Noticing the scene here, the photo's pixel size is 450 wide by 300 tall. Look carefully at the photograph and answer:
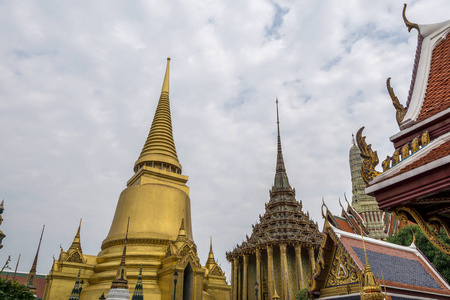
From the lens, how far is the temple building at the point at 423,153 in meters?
3.34

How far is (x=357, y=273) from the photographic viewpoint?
656 centimetres

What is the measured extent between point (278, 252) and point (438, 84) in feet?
74.5

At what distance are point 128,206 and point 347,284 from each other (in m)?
14.2

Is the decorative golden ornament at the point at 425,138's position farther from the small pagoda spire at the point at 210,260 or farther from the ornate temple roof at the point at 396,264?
the small pagoda spire at the point at 210,260

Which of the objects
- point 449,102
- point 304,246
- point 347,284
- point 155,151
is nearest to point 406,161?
point 449,102

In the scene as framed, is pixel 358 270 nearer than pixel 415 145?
No

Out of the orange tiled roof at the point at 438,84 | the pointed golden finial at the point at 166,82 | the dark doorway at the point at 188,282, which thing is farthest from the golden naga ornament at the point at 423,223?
the pointed golden finial at the point at 166,82

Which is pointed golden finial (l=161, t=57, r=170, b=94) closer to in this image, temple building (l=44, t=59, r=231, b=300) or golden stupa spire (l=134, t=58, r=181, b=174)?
golden stupa spire (l=134, t=58, r=181, b=174)

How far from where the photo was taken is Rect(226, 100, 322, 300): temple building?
2388 cm

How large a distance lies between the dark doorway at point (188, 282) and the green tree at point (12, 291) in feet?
30.4

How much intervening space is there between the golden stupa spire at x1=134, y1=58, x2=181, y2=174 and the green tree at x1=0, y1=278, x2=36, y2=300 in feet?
47.1

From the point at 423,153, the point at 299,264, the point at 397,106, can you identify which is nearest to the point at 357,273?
the point at 397,106

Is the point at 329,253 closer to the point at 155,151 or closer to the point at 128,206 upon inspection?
the point at 128,206

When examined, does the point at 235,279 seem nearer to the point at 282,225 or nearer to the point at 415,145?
the point at 282,225
